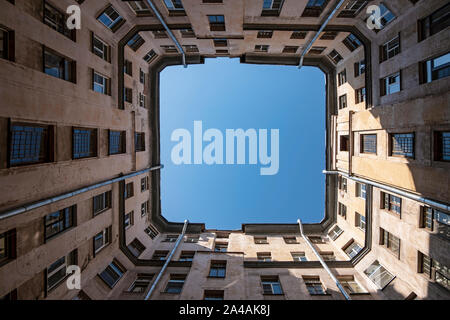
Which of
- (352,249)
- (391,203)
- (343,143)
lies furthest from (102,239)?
(343,143)

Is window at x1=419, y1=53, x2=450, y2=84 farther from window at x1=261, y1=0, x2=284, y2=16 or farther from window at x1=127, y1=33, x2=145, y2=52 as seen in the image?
window at x1=127, y1=33, x2=145, y2=52

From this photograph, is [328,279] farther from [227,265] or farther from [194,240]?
[194,240]

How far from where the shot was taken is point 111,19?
17.9m

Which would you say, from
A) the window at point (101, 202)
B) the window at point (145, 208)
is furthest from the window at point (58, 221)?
the window at point (145, 208)

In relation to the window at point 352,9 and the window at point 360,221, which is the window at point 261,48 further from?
the window at point 360,221

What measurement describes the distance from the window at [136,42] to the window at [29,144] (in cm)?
1350

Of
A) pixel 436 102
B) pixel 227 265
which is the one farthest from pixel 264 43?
pixel 227 265

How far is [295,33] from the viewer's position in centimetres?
2216

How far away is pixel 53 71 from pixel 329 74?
27.3m

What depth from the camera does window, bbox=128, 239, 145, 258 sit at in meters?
21.5

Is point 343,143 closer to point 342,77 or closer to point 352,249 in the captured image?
point 342,77

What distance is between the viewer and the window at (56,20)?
40.8 ft

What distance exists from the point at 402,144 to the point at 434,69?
5093 millimetres

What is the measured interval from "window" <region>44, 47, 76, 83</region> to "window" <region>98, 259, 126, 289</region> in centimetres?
1440
